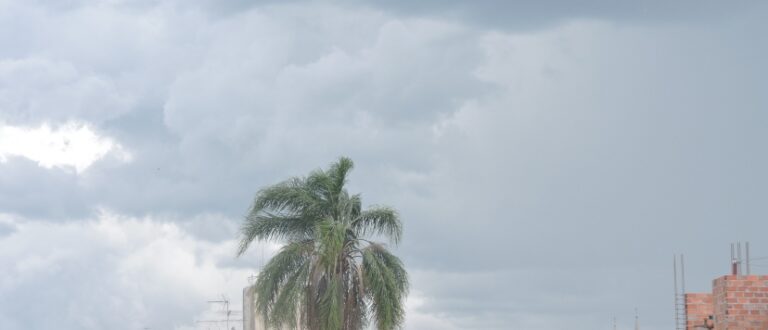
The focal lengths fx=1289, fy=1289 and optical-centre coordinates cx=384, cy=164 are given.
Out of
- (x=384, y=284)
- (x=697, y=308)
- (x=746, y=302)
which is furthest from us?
(x=384, y=284)

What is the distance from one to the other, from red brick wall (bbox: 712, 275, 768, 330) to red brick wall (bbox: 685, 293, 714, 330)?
15.3ft

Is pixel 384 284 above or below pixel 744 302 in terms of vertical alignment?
above

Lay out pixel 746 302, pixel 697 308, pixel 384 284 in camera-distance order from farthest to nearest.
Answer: pixel 384 284, pixel 697 308, pixel 746 302

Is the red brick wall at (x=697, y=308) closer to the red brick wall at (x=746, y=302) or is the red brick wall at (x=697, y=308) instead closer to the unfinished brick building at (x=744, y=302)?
the unfinished brick building at (x=744, y=302)

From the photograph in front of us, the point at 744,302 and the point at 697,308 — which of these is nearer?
the point at 744,302

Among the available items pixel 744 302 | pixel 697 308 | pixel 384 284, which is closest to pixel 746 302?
pixel 744 302

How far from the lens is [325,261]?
131 ft

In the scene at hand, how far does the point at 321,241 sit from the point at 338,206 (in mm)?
1564

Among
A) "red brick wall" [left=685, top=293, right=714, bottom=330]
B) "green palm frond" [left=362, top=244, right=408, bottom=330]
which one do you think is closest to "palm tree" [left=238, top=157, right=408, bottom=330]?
"green palm frond" [left=362, top=244, right=408, bottom=330]

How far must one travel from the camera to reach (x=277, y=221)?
40875mm

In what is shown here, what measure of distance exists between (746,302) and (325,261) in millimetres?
15147

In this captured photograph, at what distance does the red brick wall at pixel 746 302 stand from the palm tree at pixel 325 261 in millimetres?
13443

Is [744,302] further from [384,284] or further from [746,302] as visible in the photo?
[384,284]

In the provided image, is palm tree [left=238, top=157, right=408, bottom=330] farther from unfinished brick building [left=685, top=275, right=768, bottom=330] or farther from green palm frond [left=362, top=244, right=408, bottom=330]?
unfinished brick building [left=685, top=275, right=768, bottom=330]
